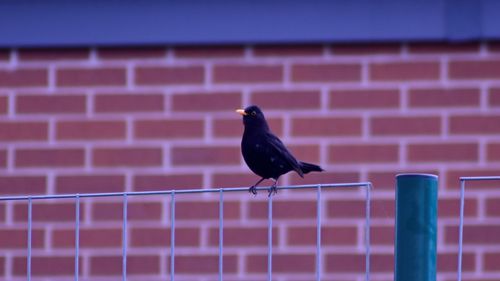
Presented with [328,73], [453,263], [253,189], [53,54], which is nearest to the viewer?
[253,189]

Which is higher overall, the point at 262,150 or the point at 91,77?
the point at 91,77

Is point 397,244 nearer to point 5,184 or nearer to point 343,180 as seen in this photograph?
point 343,180

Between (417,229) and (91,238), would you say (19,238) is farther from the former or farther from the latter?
(417,229)

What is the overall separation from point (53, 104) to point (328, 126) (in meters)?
0.98

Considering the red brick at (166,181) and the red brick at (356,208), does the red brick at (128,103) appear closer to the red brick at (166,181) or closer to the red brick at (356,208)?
the red brick at (166,181)

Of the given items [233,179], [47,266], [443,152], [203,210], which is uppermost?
[443,152]

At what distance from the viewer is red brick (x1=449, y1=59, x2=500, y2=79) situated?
3.81 meters

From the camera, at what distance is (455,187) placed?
3.76 m

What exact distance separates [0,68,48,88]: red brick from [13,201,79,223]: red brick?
1.40ft

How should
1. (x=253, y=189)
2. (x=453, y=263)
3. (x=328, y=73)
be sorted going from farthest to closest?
(x=328, y=73) → (x=453, y=263) → (x=253, y=189)

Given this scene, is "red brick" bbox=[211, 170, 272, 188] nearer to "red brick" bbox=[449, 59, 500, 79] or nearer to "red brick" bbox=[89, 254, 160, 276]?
"red brick" bbox=[89, 254, 160, 276]

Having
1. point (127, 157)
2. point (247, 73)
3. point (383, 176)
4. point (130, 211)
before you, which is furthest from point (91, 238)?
point (383, 176)

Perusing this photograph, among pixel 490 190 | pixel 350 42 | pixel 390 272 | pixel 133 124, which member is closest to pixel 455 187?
pixel 490 190

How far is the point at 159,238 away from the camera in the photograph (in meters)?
3.81
